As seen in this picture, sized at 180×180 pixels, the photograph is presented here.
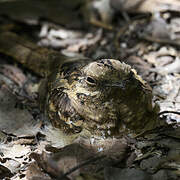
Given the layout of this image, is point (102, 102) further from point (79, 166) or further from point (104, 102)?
point (79, 166)

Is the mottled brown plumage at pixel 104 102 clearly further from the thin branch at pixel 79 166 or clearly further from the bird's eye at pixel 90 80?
the thin branch at pixel 79 166

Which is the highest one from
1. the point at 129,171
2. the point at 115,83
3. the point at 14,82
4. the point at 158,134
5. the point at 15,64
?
the point at 15,64

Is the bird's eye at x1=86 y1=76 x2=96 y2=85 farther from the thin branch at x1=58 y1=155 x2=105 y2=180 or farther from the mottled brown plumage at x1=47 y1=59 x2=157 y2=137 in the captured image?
the thin branch at x1=58 y1=155 x2=105 y2=180

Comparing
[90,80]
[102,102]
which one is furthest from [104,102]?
[90,80]

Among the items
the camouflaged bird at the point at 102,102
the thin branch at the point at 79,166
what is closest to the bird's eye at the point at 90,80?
the camouflaged bird at the point at 102,102

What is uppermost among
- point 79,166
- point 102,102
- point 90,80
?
point 90,80

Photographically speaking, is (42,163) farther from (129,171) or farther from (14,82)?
(14,82)

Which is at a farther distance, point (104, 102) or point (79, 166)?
point (104, 102)

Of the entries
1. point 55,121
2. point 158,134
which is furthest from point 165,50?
point 55,121

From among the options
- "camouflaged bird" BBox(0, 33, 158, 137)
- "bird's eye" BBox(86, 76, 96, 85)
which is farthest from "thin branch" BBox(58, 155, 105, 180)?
"bird's eye" BBox(86, 76, 96, 85)
